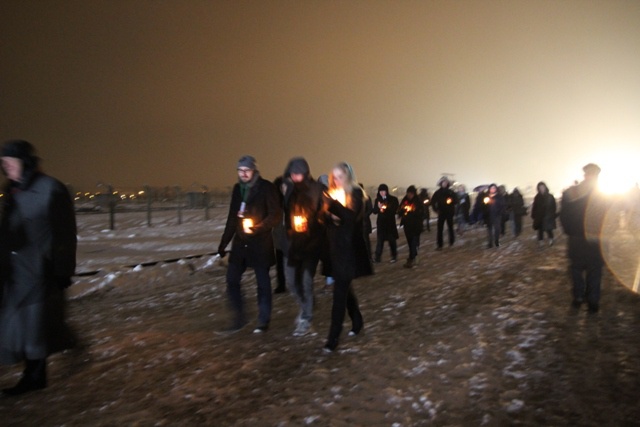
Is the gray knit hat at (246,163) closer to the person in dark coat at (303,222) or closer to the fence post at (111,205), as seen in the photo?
the person in dark coat at (303,222)

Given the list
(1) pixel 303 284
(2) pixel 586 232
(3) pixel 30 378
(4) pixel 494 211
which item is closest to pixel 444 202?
(4) pixel 494 211

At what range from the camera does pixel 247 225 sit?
6.17m

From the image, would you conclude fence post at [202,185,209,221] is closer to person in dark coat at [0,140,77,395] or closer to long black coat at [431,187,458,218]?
long black coat at [431,187,458,218]

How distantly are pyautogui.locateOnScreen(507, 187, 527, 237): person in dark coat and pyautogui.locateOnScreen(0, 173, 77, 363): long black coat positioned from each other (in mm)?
16027

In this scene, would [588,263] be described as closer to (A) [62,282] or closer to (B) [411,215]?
(B) [411,215]

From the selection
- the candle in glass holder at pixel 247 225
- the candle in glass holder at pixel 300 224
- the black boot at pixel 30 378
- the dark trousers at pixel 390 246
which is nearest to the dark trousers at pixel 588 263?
the candle in glass holder at pixel 300 224

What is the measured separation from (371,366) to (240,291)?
1958mm

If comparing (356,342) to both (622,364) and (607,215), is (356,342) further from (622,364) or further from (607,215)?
(607,215)

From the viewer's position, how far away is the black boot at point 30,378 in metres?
4.73

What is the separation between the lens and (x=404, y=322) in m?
6.77

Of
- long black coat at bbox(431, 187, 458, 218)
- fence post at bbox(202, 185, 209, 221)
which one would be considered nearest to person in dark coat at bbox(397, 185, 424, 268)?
long black coat at bbox(431, 187, 458, 218)

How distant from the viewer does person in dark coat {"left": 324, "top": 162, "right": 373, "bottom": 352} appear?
215 inches

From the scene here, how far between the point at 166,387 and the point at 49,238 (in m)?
1.58

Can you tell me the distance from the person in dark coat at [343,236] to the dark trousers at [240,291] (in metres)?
1.08
